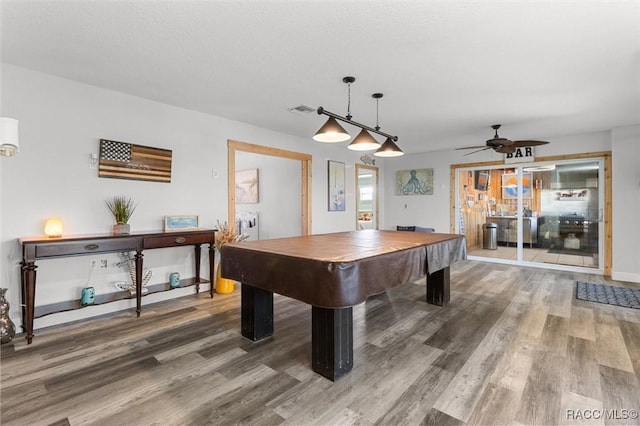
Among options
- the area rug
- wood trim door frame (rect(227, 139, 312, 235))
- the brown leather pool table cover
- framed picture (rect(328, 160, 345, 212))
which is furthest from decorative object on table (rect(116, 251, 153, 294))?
the area rug

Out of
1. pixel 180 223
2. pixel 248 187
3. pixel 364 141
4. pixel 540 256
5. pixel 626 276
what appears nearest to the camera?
pixel 364 141

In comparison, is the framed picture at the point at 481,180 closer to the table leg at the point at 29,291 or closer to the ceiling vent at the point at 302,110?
the ceiling vent at the point at 302,110

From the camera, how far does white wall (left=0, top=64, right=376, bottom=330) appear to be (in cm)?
288

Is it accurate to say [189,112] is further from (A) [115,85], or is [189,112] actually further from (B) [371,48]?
(B) [371,48]

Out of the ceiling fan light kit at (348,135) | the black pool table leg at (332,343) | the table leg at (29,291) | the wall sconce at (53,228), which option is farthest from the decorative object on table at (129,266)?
the ceiling fan light kit at (348,135)

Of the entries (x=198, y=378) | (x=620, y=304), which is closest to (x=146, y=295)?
(x=198, y=378)

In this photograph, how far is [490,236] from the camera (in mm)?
7527

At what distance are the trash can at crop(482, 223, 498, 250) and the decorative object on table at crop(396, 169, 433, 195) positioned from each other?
1.74 meters

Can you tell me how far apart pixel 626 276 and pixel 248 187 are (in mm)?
7276

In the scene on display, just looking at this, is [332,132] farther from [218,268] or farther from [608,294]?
[608,294]

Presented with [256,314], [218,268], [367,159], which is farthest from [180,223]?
[367,159]

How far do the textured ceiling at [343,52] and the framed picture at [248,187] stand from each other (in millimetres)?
3240

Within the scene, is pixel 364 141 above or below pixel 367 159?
below

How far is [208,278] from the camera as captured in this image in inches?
170
